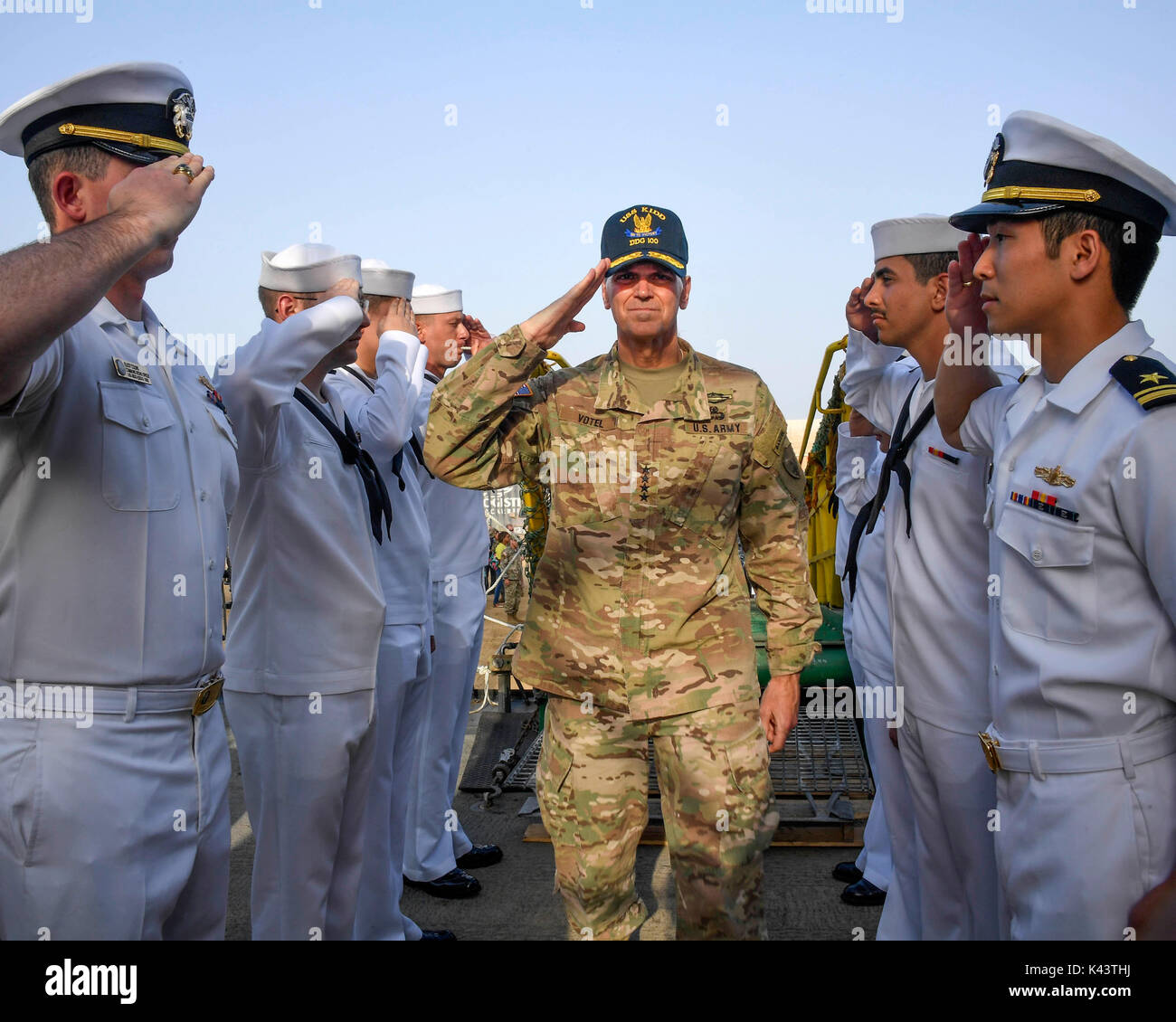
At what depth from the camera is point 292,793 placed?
3447 mm

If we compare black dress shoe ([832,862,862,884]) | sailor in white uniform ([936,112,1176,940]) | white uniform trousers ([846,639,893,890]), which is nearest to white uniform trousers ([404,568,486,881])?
black dress shoe ([832,862,862,884])

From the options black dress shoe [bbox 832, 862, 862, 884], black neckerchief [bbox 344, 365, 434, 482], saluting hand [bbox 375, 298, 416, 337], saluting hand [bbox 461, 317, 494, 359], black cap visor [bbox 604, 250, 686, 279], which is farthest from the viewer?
saluting hand [bbox 461, 317, 494, 359]

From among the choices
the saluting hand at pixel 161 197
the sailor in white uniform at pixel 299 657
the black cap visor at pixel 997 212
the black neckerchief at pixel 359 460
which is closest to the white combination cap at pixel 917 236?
the black cap visor at pixel 997 212

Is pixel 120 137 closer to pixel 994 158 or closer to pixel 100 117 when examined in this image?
pixel 100 117

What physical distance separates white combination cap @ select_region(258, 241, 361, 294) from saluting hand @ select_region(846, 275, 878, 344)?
1982mm

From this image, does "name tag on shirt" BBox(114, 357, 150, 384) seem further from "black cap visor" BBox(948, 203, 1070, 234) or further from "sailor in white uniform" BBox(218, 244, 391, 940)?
"black cap visor" BBox(948, 203, 1070, 234)

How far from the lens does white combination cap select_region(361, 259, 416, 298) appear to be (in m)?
5.00

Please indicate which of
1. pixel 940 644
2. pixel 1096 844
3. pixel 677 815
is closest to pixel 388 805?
pixel 677 815

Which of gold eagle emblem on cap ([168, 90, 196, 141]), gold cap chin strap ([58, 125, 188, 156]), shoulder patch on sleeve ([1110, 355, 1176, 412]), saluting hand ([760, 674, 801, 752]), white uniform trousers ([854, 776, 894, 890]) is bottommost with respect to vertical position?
white uniform trousers ([854, 776, 894, 890])

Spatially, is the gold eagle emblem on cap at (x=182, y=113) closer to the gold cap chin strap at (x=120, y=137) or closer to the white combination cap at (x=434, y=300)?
the gold cap chin strap at (x=120, y=137)

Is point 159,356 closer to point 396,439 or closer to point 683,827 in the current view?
point 396,439

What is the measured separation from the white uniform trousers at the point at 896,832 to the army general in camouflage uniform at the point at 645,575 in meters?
0.95

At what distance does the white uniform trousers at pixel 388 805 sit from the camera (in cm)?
427
